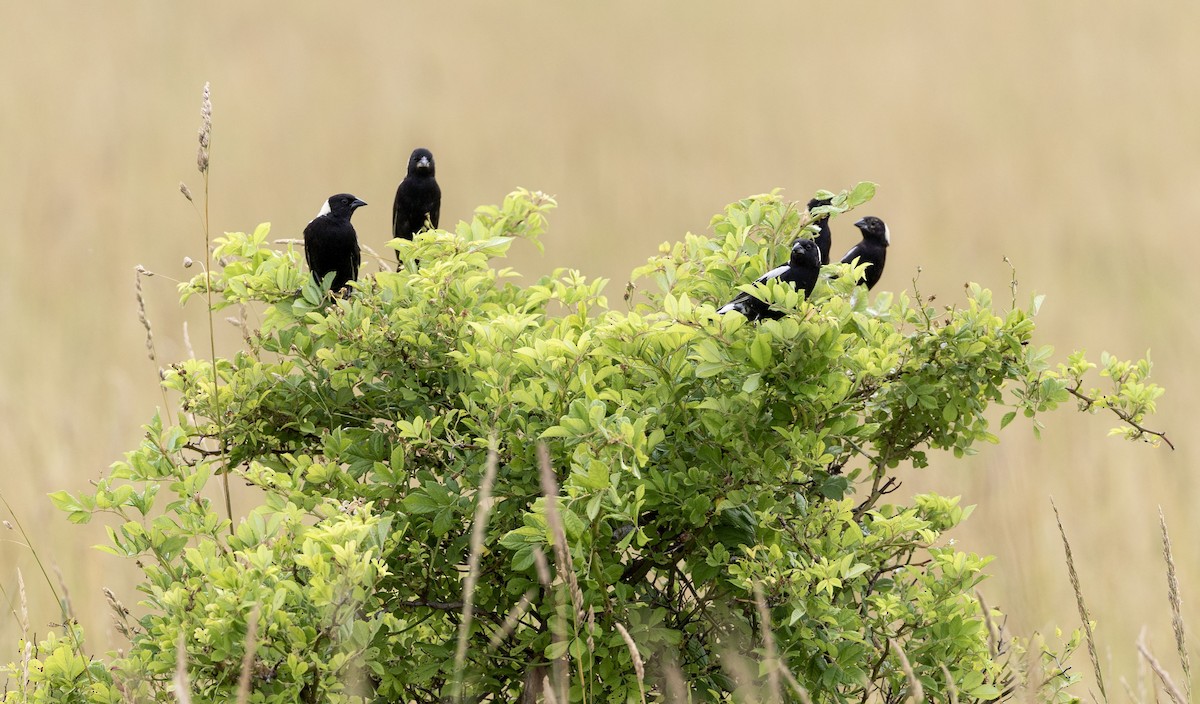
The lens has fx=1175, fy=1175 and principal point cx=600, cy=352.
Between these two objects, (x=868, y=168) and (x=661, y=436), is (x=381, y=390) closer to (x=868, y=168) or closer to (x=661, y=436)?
(x=661, y=436)

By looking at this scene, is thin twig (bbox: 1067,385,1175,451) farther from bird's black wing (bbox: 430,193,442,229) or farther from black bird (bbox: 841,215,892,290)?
bird's black wing (bbox: 430,193,442,229)

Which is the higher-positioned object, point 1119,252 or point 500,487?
point 1119,252

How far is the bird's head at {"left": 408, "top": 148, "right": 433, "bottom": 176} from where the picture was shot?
13.0 feet

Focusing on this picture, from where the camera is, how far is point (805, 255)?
2965 millimetres

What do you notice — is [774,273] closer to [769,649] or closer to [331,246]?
[769,649]

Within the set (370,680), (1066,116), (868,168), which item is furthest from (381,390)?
(1066,116)

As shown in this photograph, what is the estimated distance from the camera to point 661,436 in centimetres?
235

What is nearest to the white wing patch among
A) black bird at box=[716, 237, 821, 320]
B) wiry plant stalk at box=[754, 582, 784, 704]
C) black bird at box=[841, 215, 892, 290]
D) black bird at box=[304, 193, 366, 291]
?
black bird at box=[716, 237, 821, 320]

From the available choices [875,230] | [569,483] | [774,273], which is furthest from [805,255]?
[875,230]

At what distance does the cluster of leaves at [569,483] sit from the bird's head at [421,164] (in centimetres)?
104

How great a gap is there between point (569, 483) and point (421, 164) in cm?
193

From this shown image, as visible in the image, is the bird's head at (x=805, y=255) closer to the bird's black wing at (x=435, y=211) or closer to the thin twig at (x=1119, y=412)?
the thin twig at (x=1119, y=412)

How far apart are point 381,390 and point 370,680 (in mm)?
727

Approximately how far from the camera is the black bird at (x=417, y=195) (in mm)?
3973
